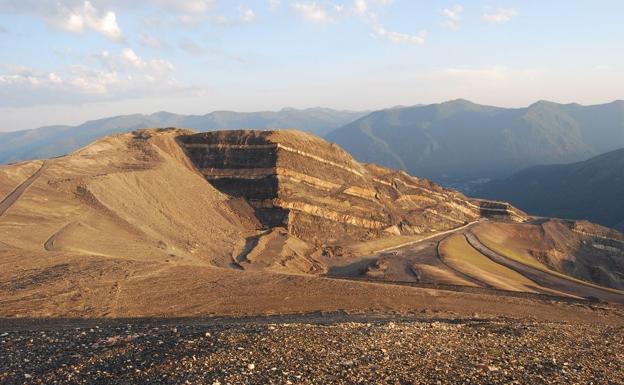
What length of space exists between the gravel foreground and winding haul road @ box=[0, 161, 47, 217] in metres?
21.2

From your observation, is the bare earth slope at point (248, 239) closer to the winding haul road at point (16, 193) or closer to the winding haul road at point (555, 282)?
the winding haul road at point (16, 193)

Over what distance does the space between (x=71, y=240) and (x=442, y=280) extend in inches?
995

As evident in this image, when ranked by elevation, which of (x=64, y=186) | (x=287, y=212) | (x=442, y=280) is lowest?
(x=442, y=280)

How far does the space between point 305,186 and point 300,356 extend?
44.1 meters

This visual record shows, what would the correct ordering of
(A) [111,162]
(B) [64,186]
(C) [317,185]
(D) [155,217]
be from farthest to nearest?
(C) [317,185] → (A) [111,162] → (D) [155,217] → (B) [64,186]

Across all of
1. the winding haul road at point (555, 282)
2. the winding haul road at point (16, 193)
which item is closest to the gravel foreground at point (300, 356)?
the winding haul road at point (16, 193)

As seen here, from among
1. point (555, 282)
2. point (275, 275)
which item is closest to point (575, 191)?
point (555, 282)

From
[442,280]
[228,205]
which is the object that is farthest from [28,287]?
[228,205]

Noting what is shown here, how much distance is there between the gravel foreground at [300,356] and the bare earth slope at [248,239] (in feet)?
23.7

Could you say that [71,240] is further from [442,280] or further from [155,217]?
[442,280]

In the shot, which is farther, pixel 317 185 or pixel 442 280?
pixel 317 185

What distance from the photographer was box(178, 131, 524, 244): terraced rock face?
52.4 meters

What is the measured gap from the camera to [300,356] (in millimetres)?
11469

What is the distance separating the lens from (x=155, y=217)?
40406 millimetres
